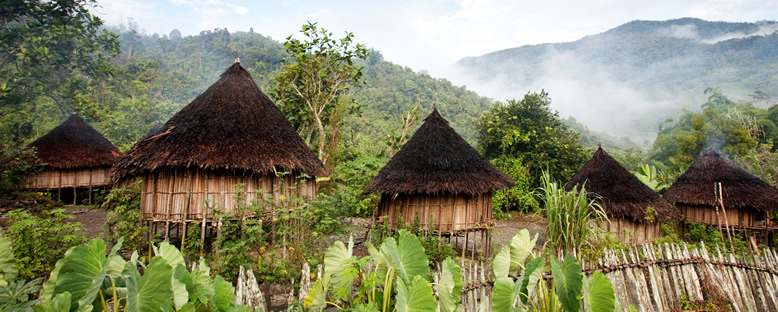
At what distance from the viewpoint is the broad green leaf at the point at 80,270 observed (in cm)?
176

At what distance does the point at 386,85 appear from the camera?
40.9 metres

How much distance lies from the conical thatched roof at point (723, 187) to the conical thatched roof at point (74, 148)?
2031cm

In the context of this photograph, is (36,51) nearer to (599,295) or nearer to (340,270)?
(340,270)

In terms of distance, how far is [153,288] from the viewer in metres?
1.78

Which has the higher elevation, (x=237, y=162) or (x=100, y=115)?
(x=100, y=115)

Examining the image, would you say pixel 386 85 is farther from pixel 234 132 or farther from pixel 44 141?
pixel 234 132

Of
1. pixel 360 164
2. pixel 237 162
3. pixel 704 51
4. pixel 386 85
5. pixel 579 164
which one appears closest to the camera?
pixel 237 162

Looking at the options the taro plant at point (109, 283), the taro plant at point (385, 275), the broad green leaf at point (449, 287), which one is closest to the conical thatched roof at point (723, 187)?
the broad green leaf at point (449, 287)

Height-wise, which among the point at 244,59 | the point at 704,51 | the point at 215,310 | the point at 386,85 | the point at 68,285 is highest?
the point at 704,51

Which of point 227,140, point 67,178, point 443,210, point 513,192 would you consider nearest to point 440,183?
point 443,210

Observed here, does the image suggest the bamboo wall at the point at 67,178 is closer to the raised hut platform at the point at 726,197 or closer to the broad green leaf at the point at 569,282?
the broad green leaf at the point at 569,282

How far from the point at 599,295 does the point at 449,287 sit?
1.02m

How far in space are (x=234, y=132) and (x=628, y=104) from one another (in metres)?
104

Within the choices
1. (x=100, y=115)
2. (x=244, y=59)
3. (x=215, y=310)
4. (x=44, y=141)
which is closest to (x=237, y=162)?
(x=215, y=310)
